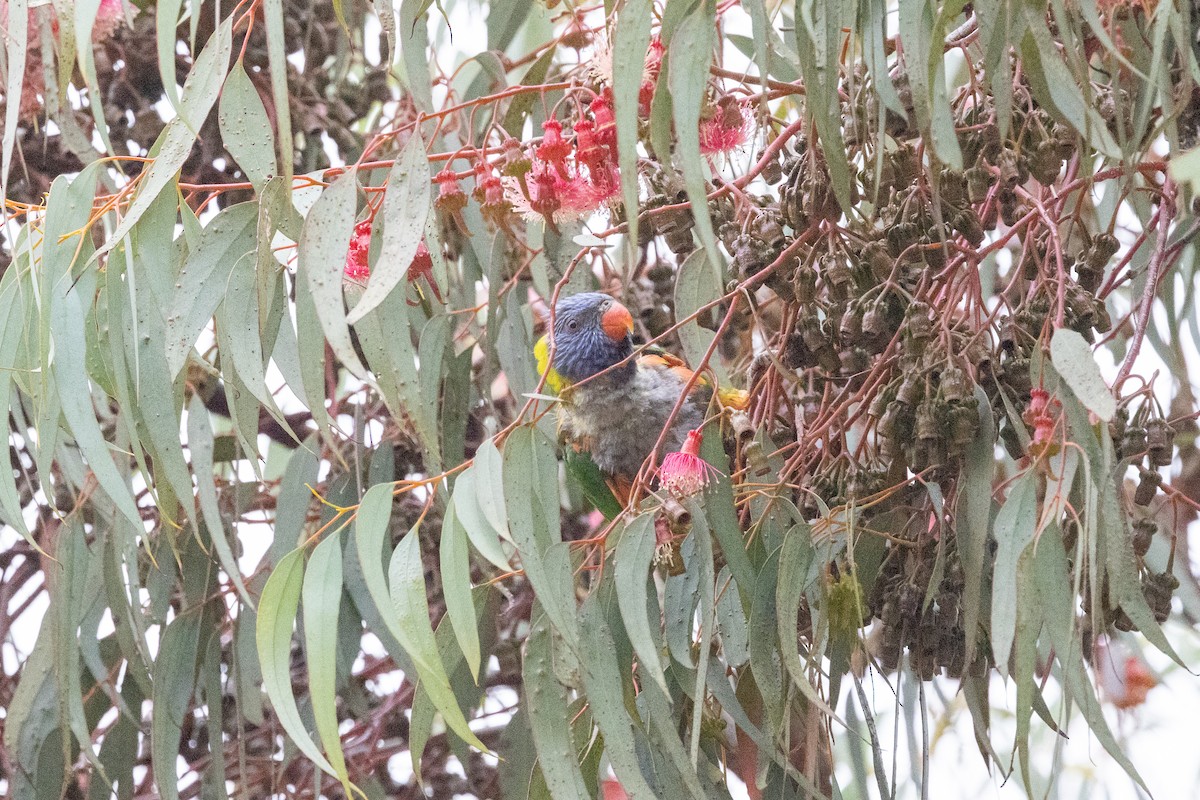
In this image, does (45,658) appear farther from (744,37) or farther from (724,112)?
(744,37)

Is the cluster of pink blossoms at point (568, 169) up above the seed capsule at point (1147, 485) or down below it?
above

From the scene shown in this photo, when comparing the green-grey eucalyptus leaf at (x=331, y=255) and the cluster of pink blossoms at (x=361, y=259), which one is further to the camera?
the cluster of pink blossoms at (x=361, y=259)

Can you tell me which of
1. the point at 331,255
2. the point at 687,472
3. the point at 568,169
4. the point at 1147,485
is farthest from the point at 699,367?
the point at 1147,485

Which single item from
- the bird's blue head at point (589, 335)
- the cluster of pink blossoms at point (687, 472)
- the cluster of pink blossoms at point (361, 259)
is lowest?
the cluster of pink blossoms at point (687, 472)

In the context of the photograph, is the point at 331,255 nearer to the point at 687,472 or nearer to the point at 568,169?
the point at 568,169

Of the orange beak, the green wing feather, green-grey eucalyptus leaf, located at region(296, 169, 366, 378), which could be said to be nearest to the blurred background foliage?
green-grey eucalyptus leaf, located at region(296, 169, 366, 378)

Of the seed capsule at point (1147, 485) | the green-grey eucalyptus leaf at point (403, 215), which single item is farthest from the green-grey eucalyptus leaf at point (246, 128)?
the seed capsule at point (1147, 485)

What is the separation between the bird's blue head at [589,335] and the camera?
2225 millimetres

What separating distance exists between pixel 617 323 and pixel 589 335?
110 millimetres

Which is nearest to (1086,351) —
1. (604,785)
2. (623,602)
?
(623,602)

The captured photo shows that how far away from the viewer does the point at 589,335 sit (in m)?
2.30

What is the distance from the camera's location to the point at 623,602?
1.20m

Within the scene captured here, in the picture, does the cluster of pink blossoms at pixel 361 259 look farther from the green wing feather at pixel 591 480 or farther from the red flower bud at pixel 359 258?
the green wing feather at pixel 591 480

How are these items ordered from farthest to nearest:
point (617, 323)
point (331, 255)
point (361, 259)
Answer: point (617, 323)
point (361, 259)
point (331, 255)
